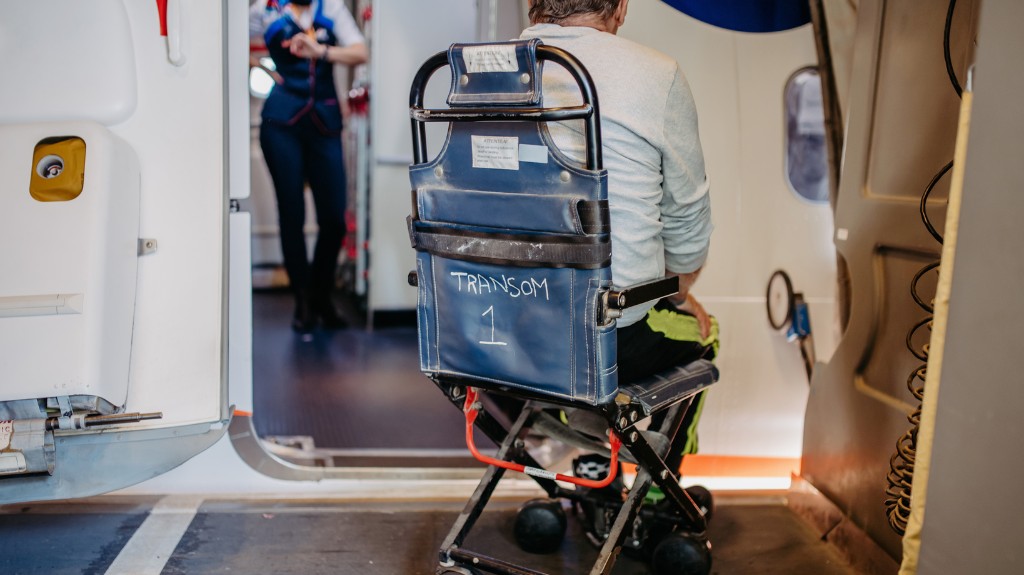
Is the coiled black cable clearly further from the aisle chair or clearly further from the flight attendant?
the flight attendant

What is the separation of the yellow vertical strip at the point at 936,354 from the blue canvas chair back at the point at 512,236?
0.61 metres

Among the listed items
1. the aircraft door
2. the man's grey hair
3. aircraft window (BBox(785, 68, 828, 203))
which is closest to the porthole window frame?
aircraft window (BBox(785, 68, 828, 203))

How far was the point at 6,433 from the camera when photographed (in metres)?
2.09

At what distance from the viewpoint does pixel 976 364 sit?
4.94ft

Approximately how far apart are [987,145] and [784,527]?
5.51 feet

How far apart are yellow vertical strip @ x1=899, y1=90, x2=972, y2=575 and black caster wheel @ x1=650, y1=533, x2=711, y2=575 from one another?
2.21 ft

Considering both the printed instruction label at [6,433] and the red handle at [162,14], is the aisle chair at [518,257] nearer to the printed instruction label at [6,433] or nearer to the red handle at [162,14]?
the red handle at [162,14]

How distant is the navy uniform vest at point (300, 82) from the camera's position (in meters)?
4.76

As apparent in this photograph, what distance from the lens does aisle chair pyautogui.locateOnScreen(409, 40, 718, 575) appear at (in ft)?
5.63

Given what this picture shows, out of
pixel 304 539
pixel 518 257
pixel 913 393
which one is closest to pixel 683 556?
pixel 913 393

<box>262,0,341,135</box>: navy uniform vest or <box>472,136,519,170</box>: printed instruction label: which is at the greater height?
<box>262,0,341,135</box>: navy uniform vest

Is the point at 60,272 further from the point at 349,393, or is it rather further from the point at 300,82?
the point at 300,82

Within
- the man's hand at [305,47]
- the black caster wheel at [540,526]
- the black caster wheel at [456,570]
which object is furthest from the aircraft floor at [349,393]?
the man's hand at [305,47]

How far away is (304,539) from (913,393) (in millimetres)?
1790
